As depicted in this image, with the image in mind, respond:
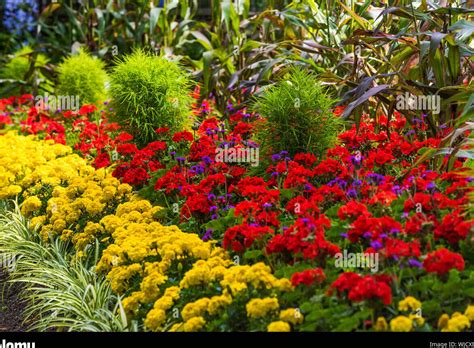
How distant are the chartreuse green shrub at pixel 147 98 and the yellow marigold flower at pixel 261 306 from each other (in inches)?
117

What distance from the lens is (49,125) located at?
286 inches

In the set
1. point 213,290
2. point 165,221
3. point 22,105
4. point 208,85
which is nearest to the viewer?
point 213,290

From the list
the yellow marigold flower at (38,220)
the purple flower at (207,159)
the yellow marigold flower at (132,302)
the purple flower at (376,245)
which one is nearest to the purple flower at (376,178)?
the purple flower at (376,245)

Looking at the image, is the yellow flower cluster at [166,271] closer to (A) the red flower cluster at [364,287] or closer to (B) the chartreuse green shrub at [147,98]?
(A) the red flower cluster at [364,287]

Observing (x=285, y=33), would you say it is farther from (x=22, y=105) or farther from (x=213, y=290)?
→ (x=213, y=290)

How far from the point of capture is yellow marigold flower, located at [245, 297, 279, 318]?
2.99 meters

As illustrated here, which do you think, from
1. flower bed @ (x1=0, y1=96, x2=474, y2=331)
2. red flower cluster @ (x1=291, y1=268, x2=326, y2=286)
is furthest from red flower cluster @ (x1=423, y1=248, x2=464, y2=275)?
red flower cluster @ (x1=291, y1=268, x2=326, y2=286)

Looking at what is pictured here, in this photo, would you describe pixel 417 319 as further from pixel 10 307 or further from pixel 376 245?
pixel 10 307

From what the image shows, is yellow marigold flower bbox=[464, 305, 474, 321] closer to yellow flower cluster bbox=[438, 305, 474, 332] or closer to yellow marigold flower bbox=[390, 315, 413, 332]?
yellow flower cluster bbox=[438, 305, 474, 332]

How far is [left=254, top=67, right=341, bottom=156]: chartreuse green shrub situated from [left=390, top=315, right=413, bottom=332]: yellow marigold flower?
6.85 ft

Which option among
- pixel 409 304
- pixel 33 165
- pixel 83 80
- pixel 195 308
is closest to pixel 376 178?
pixel 409 304

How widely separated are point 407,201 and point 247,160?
4.92ft

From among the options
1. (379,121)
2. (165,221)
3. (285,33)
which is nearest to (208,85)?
(285,33)

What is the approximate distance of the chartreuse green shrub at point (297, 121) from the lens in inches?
189
